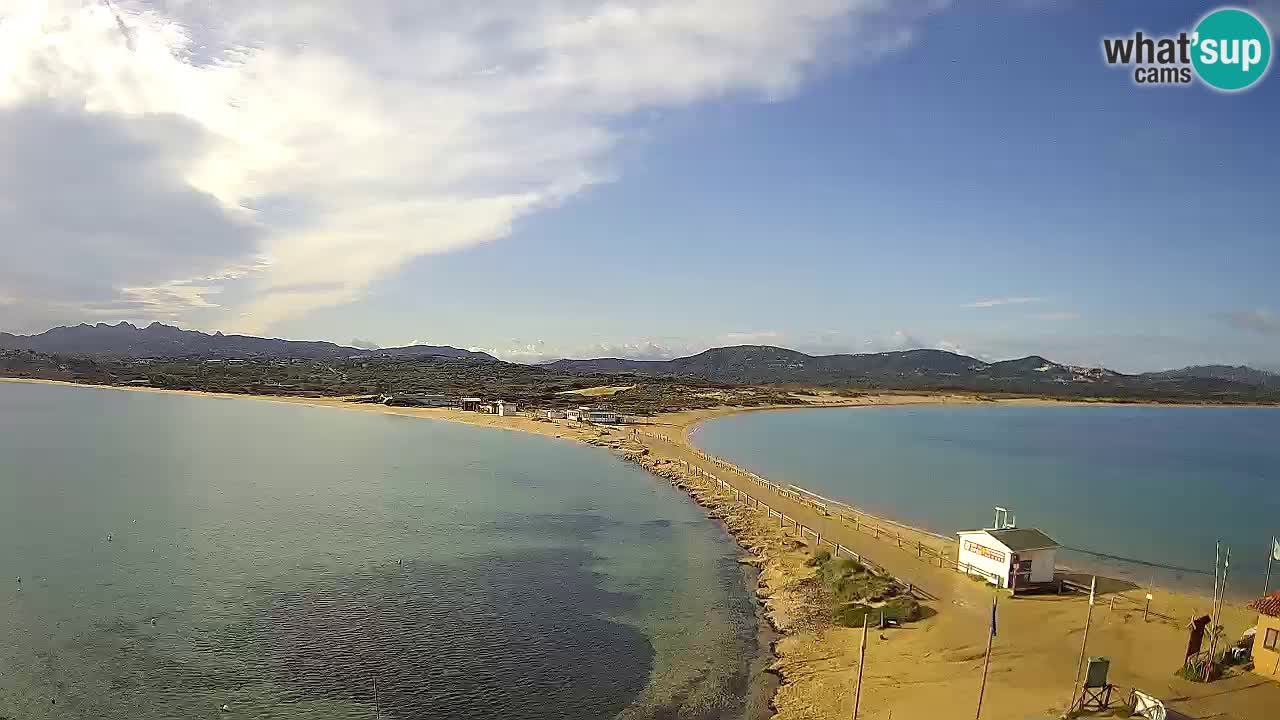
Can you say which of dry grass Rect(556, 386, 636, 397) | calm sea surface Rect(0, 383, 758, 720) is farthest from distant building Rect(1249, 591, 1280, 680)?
dry grass Rect(556, 386, 636, 397)

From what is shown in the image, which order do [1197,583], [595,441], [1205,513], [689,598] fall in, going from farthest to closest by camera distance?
[595,441] → [1205,513] → [1197,583] → [689,598]

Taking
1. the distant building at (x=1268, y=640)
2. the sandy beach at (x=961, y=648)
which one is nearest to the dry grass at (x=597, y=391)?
the sandy beach at (x=961, y=648)

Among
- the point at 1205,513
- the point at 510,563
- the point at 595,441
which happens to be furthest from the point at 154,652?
the point at 1205,513

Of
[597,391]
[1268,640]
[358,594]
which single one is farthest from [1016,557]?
[597,391]

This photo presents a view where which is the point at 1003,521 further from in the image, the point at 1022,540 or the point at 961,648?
the point at 961,648

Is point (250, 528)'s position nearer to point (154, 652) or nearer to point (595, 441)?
point (154, 652)

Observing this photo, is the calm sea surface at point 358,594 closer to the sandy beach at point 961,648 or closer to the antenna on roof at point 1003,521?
the sandy beach at point 961,648

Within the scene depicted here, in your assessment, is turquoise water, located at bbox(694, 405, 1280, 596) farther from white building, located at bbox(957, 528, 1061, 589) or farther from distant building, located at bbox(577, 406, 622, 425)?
distant building, located at bbox(577, 406, 622, 425)
